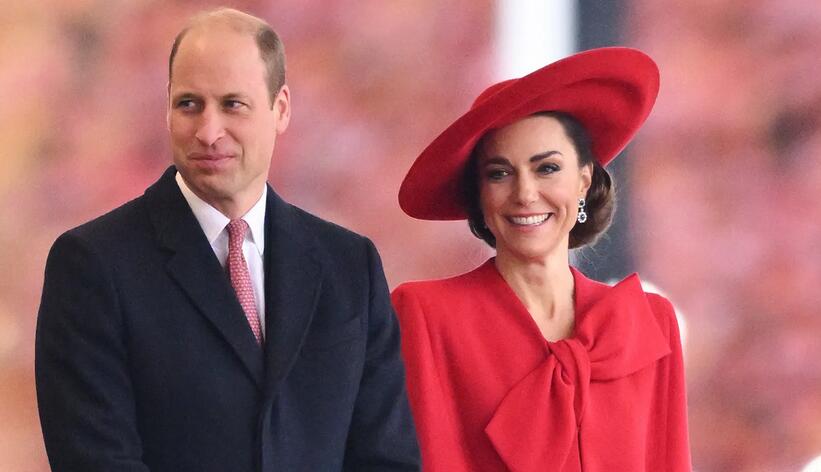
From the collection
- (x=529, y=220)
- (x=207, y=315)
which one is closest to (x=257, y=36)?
(x=207, y=315)

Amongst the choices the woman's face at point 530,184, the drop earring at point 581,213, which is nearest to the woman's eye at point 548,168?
the woman's face at point 530,184

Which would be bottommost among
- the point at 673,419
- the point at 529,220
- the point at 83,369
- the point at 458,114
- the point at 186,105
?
the point at 673,419

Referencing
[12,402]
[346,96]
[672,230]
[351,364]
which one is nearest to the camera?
[351,364]

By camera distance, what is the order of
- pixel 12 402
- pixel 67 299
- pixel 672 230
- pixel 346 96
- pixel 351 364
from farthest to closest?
pixel 672 230
pixel 346 96
pixel 12 402
pixel 351 364
pixel 67 299

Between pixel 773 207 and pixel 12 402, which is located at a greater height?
pixel 773 207

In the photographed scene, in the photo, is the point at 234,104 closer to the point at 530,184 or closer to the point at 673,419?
the point at 530,184

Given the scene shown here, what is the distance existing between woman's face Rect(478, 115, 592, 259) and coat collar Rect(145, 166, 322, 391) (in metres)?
0.40

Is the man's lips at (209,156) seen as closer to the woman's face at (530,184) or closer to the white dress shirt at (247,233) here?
the white dress shirt at (247,233)

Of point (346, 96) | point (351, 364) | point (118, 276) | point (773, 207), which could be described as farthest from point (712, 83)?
point (118, 276)

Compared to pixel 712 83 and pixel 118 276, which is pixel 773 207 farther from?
pixel 118 276

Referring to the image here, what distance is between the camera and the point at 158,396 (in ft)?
4.79

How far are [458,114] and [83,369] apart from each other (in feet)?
3.87

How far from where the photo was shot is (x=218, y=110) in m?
1.50

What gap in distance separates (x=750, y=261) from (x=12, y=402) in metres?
1.55
